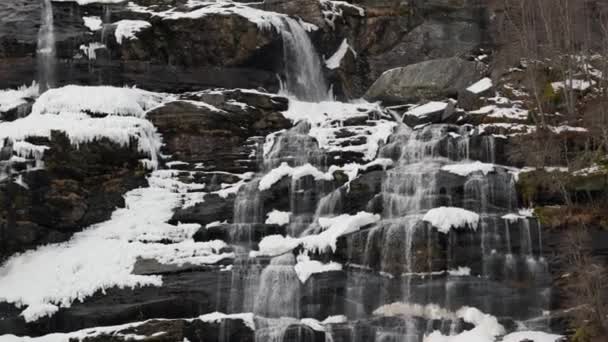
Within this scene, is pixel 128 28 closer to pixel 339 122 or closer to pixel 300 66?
pixel 300 66

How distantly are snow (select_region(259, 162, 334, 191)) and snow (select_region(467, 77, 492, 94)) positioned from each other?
7.56 m

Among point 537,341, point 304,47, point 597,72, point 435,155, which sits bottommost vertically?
point 537,341

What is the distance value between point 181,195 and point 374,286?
8.02m

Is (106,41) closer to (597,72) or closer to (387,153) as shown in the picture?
(387,153)

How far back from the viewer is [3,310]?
18641 millimetres

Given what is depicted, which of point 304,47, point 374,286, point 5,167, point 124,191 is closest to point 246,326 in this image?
point 374,286

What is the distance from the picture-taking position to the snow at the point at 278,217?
66.6 feet

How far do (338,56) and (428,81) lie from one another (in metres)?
6.16

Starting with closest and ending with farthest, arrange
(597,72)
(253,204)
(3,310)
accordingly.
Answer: (3,310)
(253,204)
(597,72)

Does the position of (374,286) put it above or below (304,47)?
Result: below

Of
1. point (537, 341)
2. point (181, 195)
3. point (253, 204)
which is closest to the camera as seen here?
point (537, 341)

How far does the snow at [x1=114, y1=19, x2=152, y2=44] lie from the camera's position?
28.6 m

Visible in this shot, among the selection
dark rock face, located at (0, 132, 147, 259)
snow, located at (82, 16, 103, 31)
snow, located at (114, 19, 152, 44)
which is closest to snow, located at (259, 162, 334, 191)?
dark rock face, located at (0, 132, 147, 259)

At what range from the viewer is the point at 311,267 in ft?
59.9
